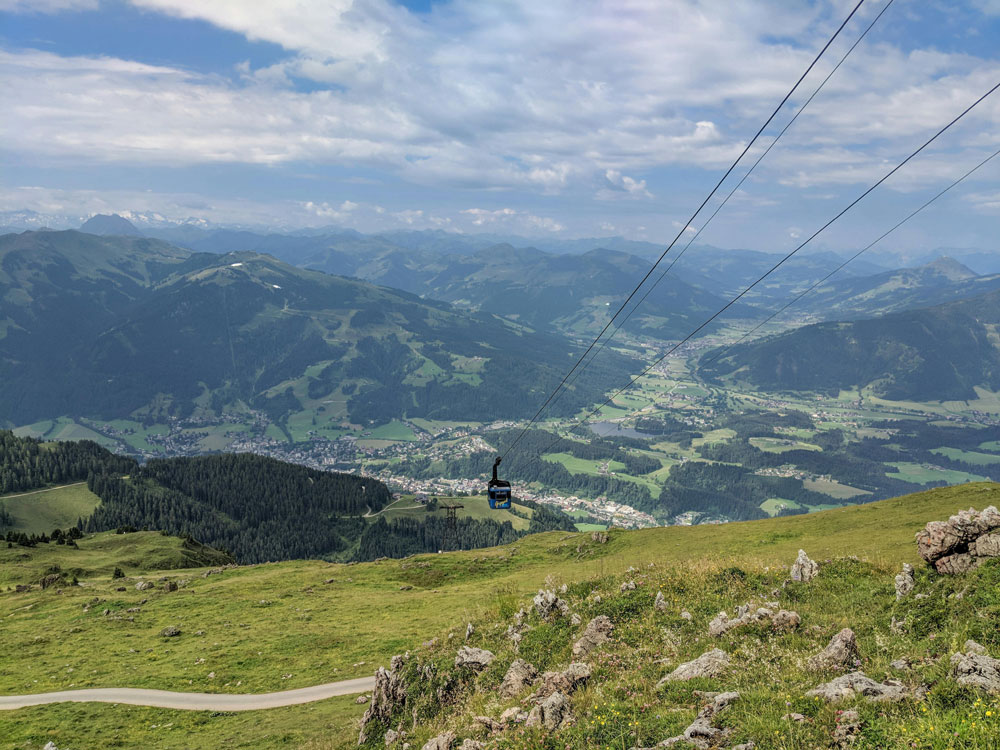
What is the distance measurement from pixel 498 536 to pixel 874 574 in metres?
182

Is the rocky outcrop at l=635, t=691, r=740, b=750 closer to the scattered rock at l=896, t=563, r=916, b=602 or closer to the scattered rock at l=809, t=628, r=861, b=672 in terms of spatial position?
the scattered rock at l=809, t=628, r=861, b=672

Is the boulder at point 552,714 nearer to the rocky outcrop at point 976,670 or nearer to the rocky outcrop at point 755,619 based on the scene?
the rocky outcrop at point 755,619

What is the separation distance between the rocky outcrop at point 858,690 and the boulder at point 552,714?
24.4 ft

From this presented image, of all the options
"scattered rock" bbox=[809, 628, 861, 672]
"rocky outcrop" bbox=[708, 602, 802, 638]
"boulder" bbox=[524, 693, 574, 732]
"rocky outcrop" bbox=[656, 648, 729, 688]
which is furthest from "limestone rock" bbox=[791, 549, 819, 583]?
"boulder" bbox=[524, 693, 574, 732]

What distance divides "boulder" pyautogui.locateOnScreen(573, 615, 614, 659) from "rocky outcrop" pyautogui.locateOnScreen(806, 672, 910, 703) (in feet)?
32.4

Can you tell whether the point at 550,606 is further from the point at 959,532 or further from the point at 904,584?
the point at 959,532

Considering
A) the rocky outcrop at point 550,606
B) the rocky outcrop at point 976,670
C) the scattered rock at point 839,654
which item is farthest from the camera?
the rocky outcrop at point 550,606

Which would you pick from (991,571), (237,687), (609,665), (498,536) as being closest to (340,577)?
(237,687)

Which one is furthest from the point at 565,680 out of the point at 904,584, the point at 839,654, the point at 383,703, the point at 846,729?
the point at 904,584

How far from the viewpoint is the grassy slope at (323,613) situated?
1129 inches

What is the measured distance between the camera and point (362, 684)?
35.0 meters

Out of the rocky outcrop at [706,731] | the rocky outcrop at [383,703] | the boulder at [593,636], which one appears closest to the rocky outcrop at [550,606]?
the boulder at [593,636]

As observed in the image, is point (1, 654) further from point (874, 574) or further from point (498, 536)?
point (498, 536)

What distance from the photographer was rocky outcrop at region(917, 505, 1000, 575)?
18.9 meters
